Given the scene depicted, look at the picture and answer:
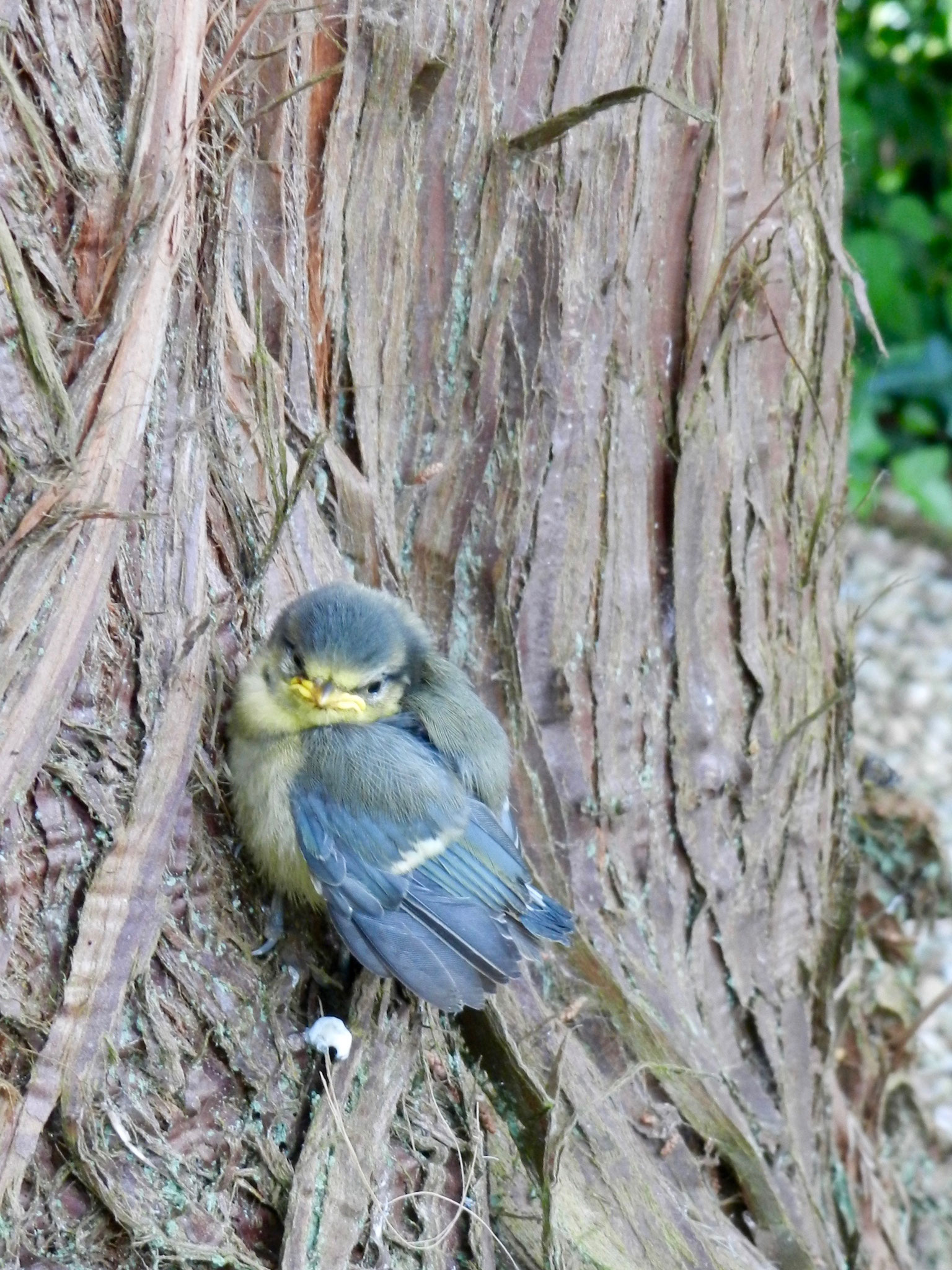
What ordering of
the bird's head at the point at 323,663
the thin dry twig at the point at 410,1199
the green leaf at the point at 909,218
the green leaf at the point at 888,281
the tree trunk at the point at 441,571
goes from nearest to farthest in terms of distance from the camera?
the tree trunk at the point at 441,571, the thin dry twig at the point at 410,1199, the bird's head at the point at 323,663, the green leaf at the point at 888,281, the green leaf at the point at 909,218

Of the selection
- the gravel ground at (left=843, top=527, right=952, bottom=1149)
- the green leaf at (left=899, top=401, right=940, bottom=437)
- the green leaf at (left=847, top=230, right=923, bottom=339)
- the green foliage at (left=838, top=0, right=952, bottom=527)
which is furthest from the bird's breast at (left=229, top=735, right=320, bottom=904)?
the green leaf at (left=899, top=401, right=940, bottom=437)

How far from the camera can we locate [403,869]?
1686mm

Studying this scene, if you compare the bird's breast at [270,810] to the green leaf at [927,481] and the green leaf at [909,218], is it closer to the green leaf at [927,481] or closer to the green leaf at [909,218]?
the green leaf at [927,481]

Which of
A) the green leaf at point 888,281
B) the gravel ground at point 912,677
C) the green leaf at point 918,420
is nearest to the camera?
the gravel ground at point 912,677

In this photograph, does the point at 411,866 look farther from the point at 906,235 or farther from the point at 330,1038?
the point at 906,235

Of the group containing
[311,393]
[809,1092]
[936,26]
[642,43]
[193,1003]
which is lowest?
[809,1092]

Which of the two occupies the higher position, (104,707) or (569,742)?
(104,707)

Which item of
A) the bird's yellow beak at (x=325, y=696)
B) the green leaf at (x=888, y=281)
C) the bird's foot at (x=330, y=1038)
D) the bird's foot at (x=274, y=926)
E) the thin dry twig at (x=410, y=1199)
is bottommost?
the thin dry twig at (x=410, y=1199)

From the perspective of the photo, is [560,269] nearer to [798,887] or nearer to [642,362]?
[642,362]

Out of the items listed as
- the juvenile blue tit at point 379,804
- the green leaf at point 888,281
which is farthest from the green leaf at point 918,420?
the juvenile blue tit at point 379,804

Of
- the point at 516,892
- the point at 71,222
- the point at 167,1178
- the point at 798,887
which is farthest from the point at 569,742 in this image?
the point at 71,222

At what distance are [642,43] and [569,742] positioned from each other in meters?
1.03

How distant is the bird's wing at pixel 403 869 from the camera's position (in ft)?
5.33

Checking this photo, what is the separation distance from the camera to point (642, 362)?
6.57 feet
